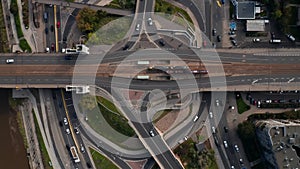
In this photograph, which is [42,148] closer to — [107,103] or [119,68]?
[107,103]

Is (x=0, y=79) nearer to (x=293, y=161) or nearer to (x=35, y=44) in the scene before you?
(x=35, y=44)

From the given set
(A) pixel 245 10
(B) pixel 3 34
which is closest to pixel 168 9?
(A) pixel 245 10

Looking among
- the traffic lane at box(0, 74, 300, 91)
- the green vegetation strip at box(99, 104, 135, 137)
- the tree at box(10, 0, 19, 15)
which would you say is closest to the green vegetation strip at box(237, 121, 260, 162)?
the traffic lane at box(0, 74, 300, 91)

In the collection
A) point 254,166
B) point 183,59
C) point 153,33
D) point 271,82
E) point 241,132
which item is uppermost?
point 153,33

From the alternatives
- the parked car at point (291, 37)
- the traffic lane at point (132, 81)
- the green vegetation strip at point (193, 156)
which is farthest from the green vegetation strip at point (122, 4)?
the parked car at point (291, 37)

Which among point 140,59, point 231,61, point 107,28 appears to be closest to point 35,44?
point 107,28
